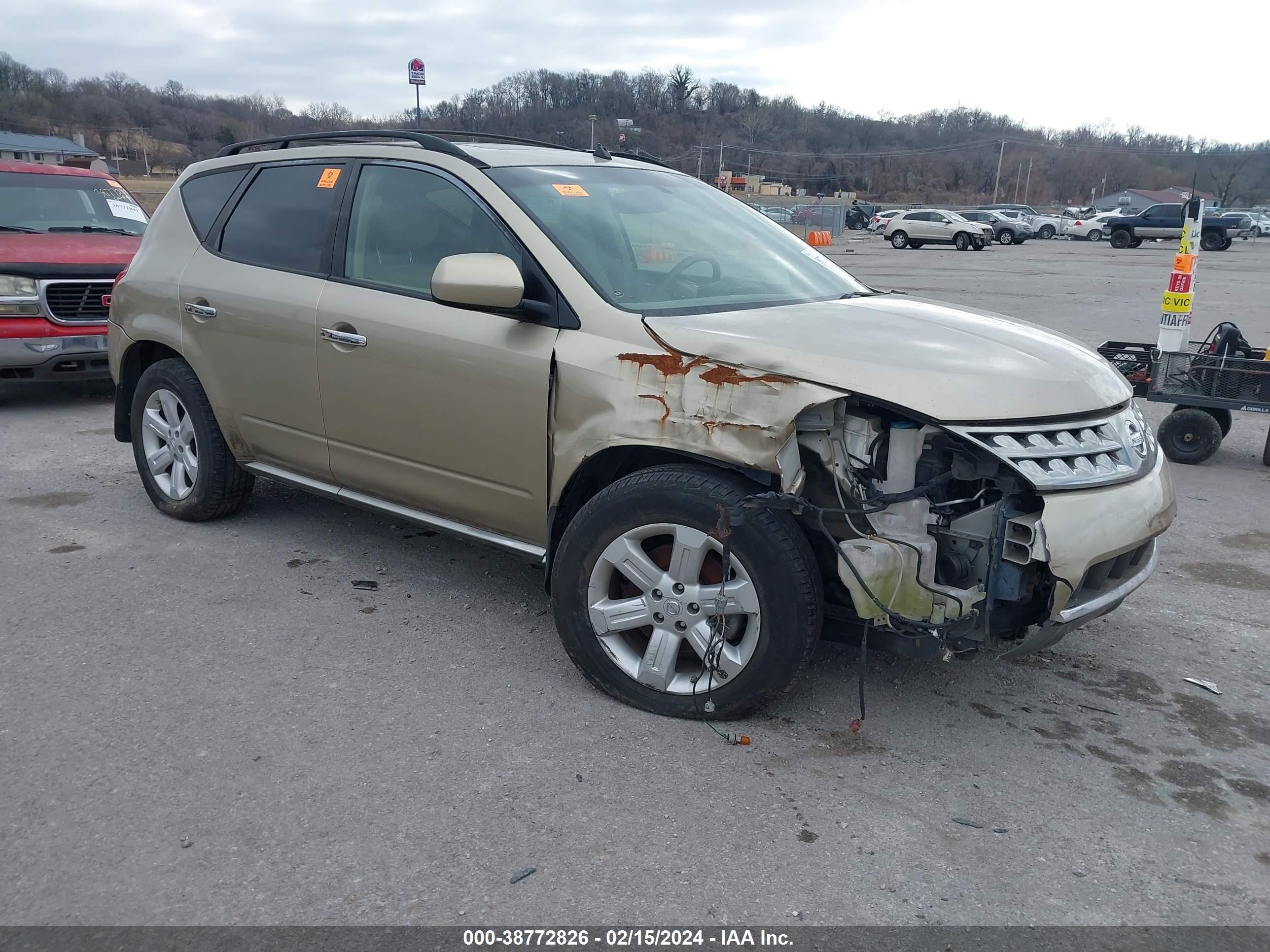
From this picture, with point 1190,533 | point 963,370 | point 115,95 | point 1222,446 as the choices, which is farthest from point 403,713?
point 115,95

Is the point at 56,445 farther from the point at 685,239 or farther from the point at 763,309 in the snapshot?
the point at 763,309

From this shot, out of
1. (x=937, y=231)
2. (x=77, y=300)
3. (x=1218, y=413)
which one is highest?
(x=937, y=231)

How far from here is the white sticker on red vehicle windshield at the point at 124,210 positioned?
912 cm

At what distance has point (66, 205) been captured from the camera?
8.80m

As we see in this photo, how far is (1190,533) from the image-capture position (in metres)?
5.23

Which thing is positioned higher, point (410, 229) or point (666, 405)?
point (410, 229)

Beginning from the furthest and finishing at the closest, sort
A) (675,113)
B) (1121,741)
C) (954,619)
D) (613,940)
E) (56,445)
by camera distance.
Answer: (675,113)
(56,445)
(1121,741)
(954,619)
(613,940)

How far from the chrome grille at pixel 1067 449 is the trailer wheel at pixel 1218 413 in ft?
13.8

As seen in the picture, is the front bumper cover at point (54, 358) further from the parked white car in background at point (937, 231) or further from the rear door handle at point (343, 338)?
the parked white car in background at point (937, 231)

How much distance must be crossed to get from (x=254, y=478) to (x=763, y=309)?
9.99ft

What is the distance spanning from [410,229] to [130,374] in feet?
7.40

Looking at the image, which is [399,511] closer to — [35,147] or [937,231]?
[937,231]

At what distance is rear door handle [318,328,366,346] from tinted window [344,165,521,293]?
0.76 feet

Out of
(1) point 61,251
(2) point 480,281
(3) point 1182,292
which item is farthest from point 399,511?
(3) point 1182,292
